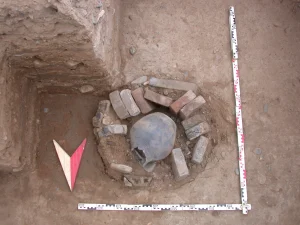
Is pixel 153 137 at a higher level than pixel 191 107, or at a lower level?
lower

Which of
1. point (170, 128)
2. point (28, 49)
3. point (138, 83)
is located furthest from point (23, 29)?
point (170, 128)

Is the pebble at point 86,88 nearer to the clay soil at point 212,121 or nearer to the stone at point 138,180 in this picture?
the clay soil at point 212,121

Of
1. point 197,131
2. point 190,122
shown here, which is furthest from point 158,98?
point 197,131

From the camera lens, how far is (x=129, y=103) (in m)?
4.29

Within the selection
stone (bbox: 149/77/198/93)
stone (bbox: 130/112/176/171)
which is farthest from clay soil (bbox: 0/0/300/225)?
stone (bbox: 130/112/176/171)

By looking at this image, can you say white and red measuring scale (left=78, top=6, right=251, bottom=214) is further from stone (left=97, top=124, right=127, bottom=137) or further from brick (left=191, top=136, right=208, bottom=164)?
stone (left=97, top=124, right=127, bottom=137)

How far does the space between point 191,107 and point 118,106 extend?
89 centimetres

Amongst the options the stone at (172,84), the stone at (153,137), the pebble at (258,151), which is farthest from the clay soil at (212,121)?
the stone at (153,137)

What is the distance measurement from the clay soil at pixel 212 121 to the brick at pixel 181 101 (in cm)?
29

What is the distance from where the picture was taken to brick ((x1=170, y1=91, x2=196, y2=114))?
4316 millimetres

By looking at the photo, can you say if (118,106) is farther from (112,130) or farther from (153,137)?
(153,137)

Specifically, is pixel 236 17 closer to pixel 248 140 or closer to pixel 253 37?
pixel 253 37

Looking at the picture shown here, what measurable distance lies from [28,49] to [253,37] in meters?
2.98

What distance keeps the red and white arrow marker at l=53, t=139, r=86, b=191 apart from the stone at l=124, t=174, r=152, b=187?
0.63 meters
